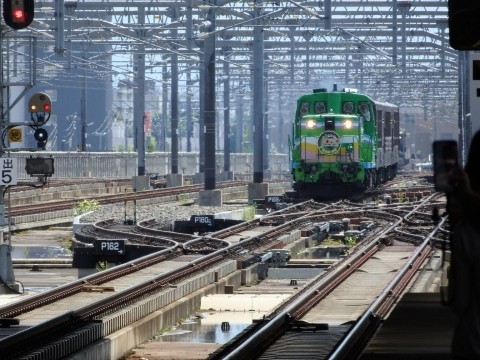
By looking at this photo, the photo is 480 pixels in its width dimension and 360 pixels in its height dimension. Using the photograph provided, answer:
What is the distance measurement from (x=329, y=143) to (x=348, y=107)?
5.09ft

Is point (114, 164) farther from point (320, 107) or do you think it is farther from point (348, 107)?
point (348, 107)

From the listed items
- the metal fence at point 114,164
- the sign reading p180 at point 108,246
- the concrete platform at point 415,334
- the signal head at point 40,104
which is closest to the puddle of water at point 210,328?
the concrete platform at point 415,334

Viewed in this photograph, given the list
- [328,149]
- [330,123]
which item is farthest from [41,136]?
[328,149]

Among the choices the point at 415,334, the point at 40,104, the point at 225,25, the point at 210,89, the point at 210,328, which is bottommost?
the point at 210,328

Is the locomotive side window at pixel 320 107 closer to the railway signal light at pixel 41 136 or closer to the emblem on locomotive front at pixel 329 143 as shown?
the emblem on locomotive front at pixel 329 143

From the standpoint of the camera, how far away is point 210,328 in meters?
16.9

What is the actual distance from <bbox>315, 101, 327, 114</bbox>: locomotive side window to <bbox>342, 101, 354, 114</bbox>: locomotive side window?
0.61 metres

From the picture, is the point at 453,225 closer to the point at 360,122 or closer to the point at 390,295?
the point at 390,295

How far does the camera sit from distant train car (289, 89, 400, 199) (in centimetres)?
4169


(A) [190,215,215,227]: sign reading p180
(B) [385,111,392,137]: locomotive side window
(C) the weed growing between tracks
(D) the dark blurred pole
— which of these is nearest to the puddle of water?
(A) [190,215,215,227]: sign reading p180

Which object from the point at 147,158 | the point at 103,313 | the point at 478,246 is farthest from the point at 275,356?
the point at 147,158

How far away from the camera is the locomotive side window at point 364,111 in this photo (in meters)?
43.1

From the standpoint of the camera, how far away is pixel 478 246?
5246 mm

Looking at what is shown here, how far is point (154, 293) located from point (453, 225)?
12.5 m
